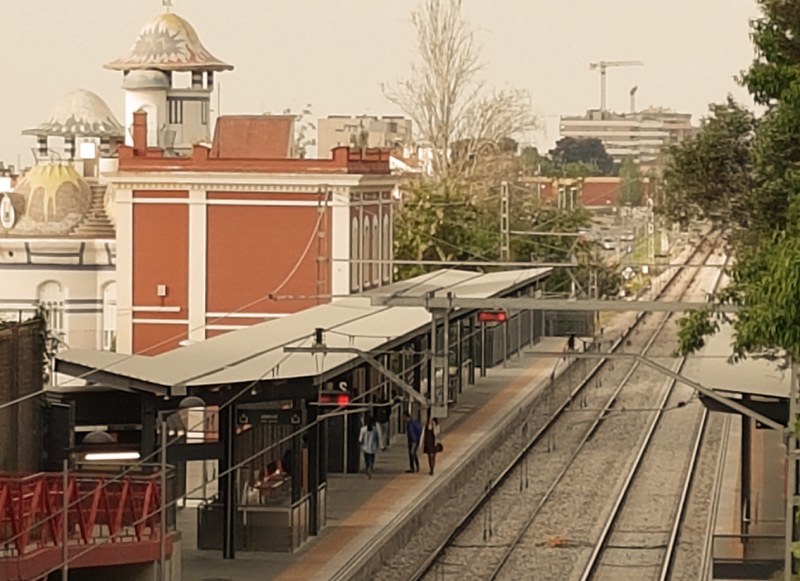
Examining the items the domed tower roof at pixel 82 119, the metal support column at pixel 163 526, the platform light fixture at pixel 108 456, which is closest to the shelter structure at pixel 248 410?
the platform light fixture at pixel 108 456

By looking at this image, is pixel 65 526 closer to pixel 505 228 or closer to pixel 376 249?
pixel 376 249

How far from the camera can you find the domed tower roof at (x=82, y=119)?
74188mm

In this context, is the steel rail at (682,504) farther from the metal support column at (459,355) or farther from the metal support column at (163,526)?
the metal support column at (163,526)

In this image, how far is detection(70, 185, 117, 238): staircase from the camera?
51.5m

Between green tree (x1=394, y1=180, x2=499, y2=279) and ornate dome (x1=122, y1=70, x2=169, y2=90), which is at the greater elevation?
ornate dome (x1=122, y1=70, x2=169, y2=90)

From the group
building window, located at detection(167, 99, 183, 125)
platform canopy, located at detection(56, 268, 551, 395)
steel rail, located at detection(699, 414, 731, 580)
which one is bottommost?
steel rail, located at detection(699, 414, 731, 580)

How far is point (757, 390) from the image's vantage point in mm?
21188

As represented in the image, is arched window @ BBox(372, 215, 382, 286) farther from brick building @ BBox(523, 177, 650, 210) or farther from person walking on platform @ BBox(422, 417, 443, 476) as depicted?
brick building @ BBox(523, 177, 650, 210)

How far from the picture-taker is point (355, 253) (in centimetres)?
4262

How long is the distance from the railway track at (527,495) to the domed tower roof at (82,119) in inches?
1180

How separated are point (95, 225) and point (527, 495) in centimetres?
2342

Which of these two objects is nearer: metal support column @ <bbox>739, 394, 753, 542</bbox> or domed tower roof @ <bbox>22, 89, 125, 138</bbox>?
metal support column @ <bbox>739, 394, 753, 542</bbox>

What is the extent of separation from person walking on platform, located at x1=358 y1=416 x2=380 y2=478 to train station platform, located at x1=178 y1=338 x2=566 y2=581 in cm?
21

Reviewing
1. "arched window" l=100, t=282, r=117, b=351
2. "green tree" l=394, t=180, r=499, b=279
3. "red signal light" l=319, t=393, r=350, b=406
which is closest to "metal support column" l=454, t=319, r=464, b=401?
"arched window" l=100, t=282, r=117, b=351
